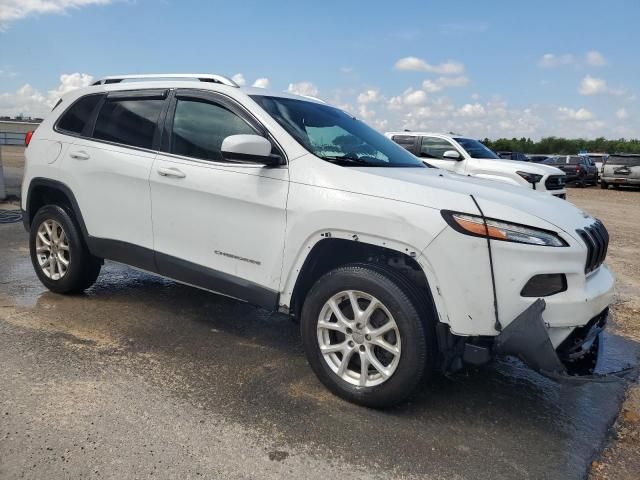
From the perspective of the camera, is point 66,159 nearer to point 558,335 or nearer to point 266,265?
point 266,265

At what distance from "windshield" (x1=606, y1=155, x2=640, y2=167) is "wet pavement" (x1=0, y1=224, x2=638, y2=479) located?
23.3 meters

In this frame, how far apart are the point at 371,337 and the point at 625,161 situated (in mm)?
25736

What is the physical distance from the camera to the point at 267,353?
13.4ft

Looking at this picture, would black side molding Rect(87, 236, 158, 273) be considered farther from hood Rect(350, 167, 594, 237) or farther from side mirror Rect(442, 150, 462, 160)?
side mirror Rect(442, 150, 462, 160)

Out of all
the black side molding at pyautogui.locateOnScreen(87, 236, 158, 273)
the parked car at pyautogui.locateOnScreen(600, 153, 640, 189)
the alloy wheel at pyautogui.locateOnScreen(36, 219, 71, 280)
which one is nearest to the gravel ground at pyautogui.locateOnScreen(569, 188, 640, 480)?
the black side molding at pyautogui.locateOnScreen(87, 236, 158, 273)

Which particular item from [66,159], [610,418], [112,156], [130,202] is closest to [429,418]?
[610,418]

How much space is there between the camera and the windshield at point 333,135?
145 inches

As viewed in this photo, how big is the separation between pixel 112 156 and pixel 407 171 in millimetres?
2348

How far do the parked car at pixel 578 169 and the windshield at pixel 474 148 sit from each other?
51.9ft

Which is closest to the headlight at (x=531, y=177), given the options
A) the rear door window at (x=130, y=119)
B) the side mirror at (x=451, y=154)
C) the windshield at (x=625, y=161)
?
the side mirror at (x=451, y=154)

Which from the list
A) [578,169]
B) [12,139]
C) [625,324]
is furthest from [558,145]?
[625,324]

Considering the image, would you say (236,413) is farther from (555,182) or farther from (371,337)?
(555,182)

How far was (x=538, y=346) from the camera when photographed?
110 inches

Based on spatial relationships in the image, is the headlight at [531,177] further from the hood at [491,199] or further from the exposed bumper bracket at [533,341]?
the exposed bumper bracket at [533,341]
